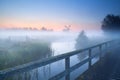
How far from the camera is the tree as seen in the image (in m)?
109

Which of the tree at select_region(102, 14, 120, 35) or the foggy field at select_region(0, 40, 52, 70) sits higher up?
the tree at select_region(102, 14, 120, 35)

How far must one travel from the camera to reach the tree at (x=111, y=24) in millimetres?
108688

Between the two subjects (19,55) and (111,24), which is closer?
(19,55)

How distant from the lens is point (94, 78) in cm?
927

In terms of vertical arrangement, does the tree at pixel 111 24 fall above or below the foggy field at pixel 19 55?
above

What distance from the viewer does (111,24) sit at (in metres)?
110

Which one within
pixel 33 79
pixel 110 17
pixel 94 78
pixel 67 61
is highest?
pixel 110 17

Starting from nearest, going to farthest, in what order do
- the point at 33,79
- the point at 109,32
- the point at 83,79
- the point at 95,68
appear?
the point at 83,79 → the point at 95,68 → the point at 33,79 → the point at 109,32

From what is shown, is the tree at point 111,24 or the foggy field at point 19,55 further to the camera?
the tree at point 111,24

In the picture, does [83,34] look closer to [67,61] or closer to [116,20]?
[116,20]

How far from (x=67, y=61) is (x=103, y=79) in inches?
115

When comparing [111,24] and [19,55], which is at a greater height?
[111,24]

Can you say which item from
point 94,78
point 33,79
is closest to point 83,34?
point 33,79

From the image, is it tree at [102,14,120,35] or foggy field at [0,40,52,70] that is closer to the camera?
foggy field at [0,40,52,70]
